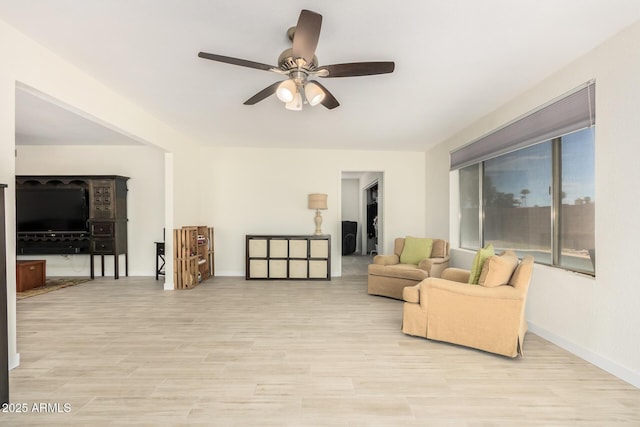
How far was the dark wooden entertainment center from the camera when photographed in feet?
16.9

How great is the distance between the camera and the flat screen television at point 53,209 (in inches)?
205

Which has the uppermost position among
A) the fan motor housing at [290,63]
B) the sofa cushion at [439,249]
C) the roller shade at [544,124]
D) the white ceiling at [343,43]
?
the white ceiling at [343,43]

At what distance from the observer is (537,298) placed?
2943 mm

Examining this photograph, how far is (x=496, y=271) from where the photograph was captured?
2523 mm

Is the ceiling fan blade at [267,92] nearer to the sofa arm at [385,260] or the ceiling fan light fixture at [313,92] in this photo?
the ceiling fan light fixture at [313,92]

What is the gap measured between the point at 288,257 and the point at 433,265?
8.07ft

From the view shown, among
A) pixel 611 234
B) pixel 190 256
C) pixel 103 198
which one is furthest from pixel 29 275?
pixel 611 234

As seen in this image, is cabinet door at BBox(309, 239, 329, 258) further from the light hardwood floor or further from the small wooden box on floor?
the small wooden box on floor

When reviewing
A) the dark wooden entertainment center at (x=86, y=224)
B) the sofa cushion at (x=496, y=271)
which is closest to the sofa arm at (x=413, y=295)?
the sofa cushion at (x=496, y=271)

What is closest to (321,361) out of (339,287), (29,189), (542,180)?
(339,287)

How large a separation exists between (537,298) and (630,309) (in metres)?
0.89

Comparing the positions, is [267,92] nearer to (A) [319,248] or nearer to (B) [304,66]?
(B) [304,66]

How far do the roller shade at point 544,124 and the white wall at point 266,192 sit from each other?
2.40 meters

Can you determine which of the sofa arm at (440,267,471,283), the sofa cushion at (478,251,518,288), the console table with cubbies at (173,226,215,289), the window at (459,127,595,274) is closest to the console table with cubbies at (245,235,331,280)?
the console table with cubbies at (173,226,215,289)
